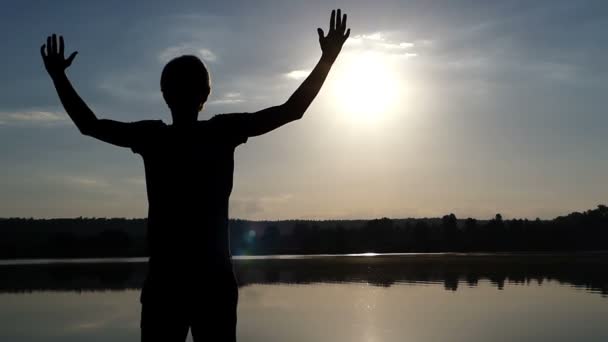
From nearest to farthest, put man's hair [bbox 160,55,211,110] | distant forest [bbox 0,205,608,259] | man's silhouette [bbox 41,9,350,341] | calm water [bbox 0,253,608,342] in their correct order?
man's silhouette [bbox 41,9,350,341]
man's hair [bbox 160,55,211,110]
calm water [bbox 0,253,608,342]
distant forest [bbox 0,205,608,259]

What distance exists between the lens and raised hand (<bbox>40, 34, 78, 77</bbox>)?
8.55ft

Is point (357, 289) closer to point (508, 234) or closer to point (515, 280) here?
point (515, 280)

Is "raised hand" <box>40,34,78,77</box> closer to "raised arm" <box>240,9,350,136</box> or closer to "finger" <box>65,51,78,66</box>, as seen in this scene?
"finger" <box>65,51,78,66</box>

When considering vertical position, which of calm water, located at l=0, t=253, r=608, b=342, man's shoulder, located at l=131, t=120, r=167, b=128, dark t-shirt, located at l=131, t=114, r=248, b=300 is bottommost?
calm water, located at l=0, t=253, r=608, b=342

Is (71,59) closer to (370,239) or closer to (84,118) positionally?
(84,118)

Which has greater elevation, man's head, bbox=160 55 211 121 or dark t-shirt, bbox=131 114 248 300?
man's head, bbox=160 55 211 121

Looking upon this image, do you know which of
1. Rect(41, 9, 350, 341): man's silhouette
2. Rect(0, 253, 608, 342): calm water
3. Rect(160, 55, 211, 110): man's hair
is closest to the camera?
Rect(41, 9, 350, 341): man's silhouette

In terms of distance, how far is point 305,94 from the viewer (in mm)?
2607

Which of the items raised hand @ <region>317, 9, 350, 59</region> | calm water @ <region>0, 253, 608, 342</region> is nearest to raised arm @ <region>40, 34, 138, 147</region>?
raised hand @ <region>317, 9, 350, 59</region>

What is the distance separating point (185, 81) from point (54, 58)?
0.50 m

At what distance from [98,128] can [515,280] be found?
38.0 metres

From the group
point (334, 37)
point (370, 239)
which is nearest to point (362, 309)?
point (334, 37)

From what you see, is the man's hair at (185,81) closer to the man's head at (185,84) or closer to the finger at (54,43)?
the man's head at (185,84)

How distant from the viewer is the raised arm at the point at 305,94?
2566mm
